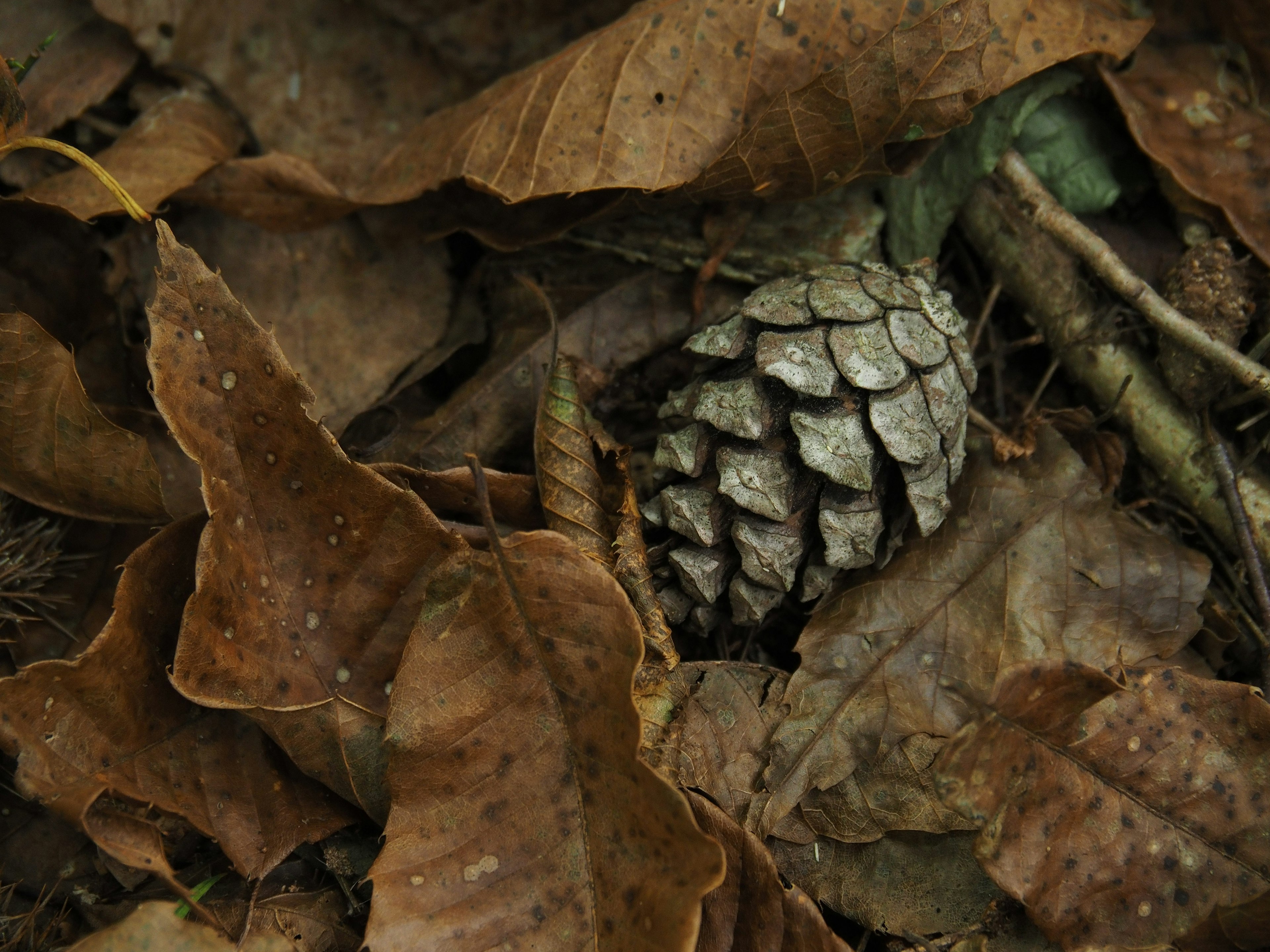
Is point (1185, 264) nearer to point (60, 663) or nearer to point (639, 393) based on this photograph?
point (639, 393)

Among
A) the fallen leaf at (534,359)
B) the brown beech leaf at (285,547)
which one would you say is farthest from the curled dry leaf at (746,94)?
the brown beech leaf at (285,547)

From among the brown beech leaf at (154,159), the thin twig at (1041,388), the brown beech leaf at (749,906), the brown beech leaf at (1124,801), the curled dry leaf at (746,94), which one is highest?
the brown beech leaf at (154,159)

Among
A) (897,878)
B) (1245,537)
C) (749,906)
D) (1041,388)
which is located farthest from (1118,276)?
(749,906)

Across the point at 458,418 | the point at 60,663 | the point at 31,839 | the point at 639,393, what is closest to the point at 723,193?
the point at 639,393

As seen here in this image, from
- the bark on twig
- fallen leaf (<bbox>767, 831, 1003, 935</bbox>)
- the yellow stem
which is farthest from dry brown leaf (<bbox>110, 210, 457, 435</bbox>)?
fallen leaf (<bbox>767, 831, 1003, 935</bbox>)

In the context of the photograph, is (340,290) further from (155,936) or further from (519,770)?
(155,936)

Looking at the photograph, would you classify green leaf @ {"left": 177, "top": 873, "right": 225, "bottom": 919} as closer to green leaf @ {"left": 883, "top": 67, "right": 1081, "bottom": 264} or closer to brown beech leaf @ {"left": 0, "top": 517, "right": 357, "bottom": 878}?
brown beech leaf @ {"left": 0, "top": 517, "right": 357, "bottom": 878}

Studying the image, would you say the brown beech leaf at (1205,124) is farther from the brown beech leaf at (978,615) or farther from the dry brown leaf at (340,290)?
the dry brown leaf at (340,290)
